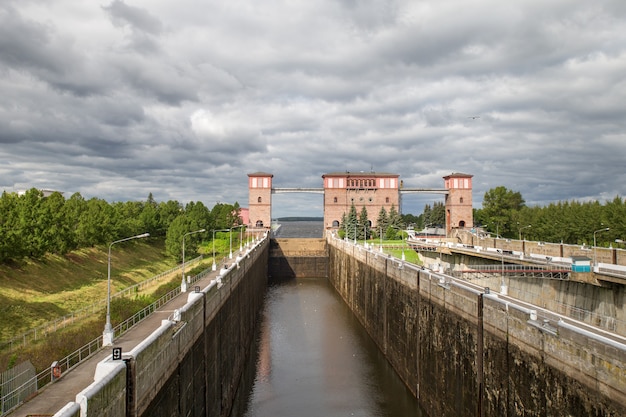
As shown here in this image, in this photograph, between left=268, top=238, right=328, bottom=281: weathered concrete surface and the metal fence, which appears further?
left=268, top=238, right=328, bottom=281: weathered concrete surface

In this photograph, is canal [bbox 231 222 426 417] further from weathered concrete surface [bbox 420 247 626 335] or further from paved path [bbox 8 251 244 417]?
weathered concrete surface [bbox 420 247 626 335]

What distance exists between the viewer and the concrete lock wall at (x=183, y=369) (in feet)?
31.0

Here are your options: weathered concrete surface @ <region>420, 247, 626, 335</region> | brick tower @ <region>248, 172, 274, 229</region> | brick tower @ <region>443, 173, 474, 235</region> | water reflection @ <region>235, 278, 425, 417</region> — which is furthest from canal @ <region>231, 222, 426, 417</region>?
brick tower @ <region>443, 173, 474, 235</region>

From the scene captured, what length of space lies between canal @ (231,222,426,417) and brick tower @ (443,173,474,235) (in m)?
63.5

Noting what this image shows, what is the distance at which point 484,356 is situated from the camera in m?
17.1

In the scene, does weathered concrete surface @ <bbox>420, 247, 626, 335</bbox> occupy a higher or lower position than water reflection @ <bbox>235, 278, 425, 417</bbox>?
higher

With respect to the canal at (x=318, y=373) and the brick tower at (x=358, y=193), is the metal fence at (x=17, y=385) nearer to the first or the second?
the canal at (x=318, y=373)

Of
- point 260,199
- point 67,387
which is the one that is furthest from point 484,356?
point 260,199

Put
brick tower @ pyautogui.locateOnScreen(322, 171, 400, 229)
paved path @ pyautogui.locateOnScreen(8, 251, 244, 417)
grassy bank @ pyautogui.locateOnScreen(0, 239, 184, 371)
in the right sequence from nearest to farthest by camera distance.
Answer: paved path @ pyautogui.locateOnScreen(8, 251, 244, 417), grassy bank @ pyautogui.locateOnScreen(0, 239, 184, 371), brick tower @ pyautogui.locateOnScreen(322, 171, 400, 229)

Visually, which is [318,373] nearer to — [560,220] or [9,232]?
[9,232]

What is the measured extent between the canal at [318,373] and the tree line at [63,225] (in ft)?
72.8

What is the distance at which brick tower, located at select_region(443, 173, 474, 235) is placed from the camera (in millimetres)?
102812

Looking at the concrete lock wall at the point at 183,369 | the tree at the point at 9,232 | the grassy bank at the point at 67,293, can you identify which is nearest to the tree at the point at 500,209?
the grassy bank at the point at 67,293

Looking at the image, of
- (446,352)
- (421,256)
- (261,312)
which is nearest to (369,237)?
(421,256)
